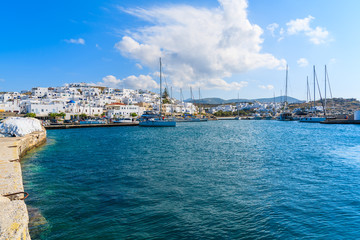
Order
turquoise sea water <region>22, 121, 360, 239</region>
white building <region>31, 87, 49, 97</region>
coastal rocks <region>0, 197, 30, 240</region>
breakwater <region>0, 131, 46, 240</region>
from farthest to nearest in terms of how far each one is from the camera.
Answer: white building <region>31, 87, 49, 97</region>, turquoise sea water <region>22, 121, 360, 239</region>, breakwater <region>0, 131, 46, 240</region>, coastal rocks <region>0, 197, 30, 240</region>

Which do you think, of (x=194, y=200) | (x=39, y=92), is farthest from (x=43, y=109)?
(x=194, y=200)

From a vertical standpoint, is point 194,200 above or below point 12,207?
below

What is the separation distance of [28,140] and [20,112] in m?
79.4

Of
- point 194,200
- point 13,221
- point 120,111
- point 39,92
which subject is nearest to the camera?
point 13,221

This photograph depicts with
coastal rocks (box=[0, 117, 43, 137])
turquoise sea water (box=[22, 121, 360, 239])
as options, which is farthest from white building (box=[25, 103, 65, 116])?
turquoise sea water (box=[22, 121, 360, 239])

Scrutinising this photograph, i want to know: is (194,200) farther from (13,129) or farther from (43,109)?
(43,109)

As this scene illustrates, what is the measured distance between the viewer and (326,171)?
15.7 meters

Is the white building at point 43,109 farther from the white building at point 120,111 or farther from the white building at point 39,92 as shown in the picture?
the white building at point 39,92

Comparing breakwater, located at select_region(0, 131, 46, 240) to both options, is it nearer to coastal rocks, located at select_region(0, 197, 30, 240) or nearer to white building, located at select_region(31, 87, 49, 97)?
coastal rocks, located at select_region(0, 197, 30, 240)

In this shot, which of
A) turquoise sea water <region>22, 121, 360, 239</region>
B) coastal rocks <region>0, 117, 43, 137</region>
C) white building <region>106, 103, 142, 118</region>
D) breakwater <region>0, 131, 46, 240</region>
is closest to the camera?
breakwater <region>0, 131, 46, 240</region>

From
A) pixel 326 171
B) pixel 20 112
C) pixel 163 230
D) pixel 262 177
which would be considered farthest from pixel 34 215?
pixel 20 112

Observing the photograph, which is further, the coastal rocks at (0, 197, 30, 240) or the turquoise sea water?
the turquoise sea water

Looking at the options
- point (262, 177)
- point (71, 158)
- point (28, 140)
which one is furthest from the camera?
point (28, 140)

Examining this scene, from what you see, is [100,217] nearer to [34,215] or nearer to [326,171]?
[34,215]
